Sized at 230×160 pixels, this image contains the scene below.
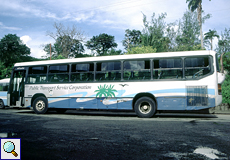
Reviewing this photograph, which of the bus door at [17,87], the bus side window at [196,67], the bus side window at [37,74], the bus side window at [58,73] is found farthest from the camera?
the bus door at [17,87]

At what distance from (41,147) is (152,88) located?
267 inches

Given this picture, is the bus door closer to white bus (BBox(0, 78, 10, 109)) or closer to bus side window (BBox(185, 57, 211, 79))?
white bus (BBox(0, 78, 10, 109))

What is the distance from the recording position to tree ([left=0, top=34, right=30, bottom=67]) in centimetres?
5022

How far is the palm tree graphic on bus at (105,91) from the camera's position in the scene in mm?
10953

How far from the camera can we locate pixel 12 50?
175 feet

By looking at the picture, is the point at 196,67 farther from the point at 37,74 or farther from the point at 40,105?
the point at 37,74

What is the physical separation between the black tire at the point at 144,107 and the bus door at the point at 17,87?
7.38 metres

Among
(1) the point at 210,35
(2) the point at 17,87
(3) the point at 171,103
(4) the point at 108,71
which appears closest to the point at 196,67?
(3) the point at 171,103

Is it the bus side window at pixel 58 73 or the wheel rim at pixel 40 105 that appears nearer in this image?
the bus side window at pixel 58 73

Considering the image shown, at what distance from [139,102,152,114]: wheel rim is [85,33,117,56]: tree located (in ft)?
189

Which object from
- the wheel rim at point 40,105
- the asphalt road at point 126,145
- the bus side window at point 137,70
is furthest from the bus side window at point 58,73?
the asphalt road at point 126,145

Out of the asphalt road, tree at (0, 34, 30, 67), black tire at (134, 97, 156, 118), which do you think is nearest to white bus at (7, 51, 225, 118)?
black tire at (134, 97, 156, 118)

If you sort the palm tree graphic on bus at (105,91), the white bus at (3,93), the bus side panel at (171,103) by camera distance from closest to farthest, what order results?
1. the bus side panel at (171,103)
2. the palm tree graphic on bus at (105,91)
3. the white bus at (3,93)

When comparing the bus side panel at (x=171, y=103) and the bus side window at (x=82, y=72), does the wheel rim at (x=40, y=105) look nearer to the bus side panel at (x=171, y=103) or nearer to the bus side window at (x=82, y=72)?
the bus side window at (x=82, y=72)
